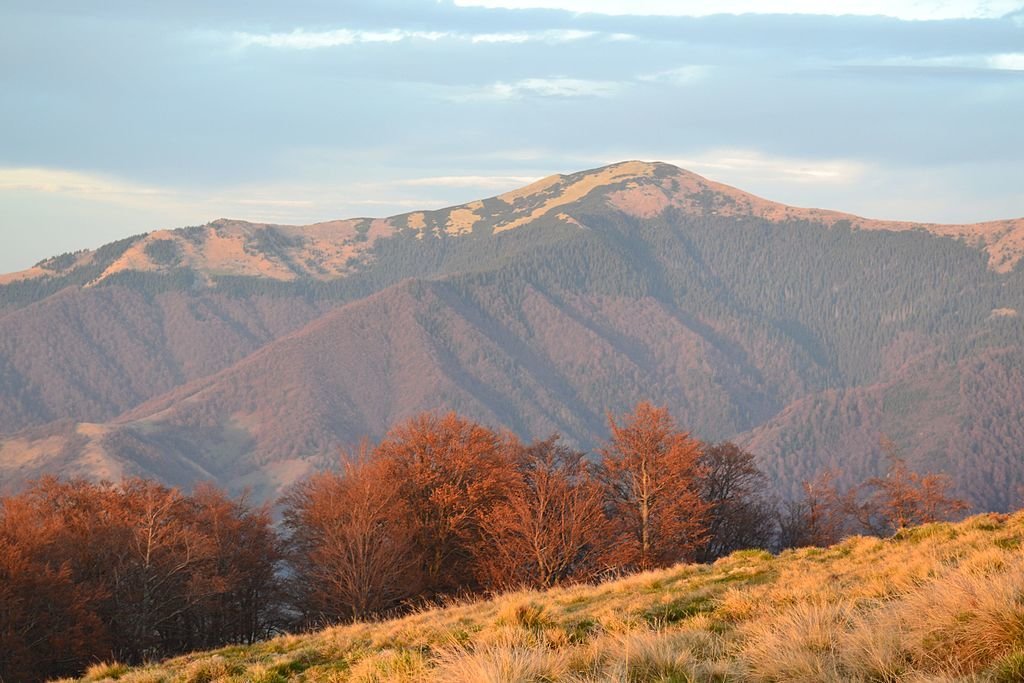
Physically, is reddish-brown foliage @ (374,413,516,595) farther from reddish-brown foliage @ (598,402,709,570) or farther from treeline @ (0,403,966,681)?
reddish-brown foliage @ (598,402,709,570)

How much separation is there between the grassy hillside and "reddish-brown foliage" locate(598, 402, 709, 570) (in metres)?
32.2

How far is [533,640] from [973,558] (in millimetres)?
7607

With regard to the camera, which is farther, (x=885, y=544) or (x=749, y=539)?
(x=749, y=539)

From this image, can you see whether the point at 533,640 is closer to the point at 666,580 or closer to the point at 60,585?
the point at 666,580

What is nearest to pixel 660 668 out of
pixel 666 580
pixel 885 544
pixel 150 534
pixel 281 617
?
pixel 666 580

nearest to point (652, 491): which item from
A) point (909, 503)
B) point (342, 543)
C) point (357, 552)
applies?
point (357, 552)

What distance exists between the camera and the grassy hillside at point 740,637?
8109 mm

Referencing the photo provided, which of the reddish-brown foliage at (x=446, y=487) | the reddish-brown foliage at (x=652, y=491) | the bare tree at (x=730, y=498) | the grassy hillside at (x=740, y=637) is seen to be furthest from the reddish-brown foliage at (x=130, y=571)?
the bare tree at (x=730, y=498)

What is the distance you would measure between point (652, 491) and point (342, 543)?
18.8 metres

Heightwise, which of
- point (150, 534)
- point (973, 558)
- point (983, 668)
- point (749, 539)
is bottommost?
point (749, 539)

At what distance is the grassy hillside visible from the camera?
811 centimetres

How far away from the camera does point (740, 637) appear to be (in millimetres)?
10562

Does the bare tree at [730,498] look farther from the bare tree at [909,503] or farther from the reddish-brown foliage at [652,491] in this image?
the reddish-brown foliage at [652,491]

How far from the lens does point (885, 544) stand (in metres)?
22.3
